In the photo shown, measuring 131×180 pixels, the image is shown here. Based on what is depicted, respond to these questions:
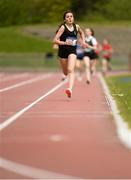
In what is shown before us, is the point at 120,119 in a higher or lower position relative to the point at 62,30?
lower

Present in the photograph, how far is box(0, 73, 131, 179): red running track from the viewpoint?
8164 millimetres

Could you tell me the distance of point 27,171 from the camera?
814 cm

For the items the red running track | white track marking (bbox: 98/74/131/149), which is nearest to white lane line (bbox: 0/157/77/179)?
the red running track

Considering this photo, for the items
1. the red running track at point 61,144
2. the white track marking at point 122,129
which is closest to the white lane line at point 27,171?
the red running track at point 61,144

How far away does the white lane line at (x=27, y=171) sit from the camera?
785 centimetres

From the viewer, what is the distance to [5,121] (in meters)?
12.9

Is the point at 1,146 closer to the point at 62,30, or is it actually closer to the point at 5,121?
the point at 5,121

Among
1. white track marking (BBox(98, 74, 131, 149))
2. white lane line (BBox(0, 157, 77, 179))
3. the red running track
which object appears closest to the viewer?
white lane line (BBox(0, 157, 77, 179))

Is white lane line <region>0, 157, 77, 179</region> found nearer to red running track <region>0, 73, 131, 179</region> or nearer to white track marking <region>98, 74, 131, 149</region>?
red running track <region>0, 73, 131, 179</region>

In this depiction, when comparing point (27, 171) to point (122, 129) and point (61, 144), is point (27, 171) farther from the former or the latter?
point (122, 129)

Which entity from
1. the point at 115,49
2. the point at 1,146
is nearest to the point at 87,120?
the point at 1,146

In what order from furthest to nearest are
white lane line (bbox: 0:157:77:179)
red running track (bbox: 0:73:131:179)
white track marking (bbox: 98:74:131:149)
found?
white track marking (bbox: 98:74:131:149) → red running track (bbox: 0:73:131:179) → white lane line (bbox: 0:157:77:179)

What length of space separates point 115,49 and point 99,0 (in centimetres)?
2839

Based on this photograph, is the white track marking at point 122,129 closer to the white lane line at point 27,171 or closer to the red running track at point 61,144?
the red running track at point 61,144
